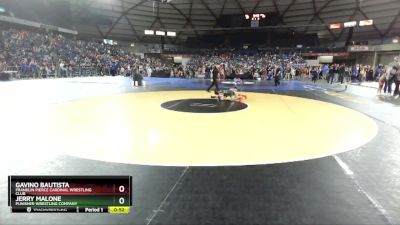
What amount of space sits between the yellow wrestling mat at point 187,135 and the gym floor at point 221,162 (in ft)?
0.07

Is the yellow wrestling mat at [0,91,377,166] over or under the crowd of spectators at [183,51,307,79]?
under

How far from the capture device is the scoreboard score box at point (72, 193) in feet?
8.20

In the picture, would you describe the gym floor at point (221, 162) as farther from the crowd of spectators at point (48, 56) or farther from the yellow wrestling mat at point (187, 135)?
the crowd of spectators at point (48, 56)

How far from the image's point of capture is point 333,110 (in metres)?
9.25

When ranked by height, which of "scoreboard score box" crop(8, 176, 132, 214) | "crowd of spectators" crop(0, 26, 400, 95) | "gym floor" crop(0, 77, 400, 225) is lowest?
"gym floor" crop(0, 77, 400, 225)

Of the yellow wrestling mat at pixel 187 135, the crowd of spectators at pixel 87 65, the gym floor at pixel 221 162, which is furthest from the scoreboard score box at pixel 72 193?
the crowd of spectators at pixel 87 65

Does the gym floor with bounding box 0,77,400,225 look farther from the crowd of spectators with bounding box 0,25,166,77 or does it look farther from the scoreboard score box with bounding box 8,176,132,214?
the crowd of spectators with bounding box 0,25,166,77

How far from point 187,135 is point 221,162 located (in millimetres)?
1675

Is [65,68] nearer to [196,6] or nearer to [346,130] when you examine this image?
[196,6]

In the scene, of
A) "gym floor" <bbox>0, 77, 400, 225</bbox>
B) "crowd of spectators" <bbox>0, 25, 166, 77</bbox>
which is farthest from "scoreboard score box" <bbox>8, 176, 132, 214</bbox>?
"crowd of spectators" <bbox>0, 25, 166, 77</bbox>

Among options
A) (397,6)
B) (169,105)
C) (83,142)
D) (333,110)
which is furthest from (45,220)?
(397,6)

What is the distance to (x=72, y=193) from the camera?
2.52 metres

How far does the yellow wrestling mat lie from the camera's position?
453 centimetres

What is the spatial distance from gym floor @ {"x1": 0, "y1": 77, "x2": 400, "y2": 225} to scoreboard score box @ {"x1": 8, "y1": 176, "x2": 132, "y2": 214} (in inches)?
6.5
